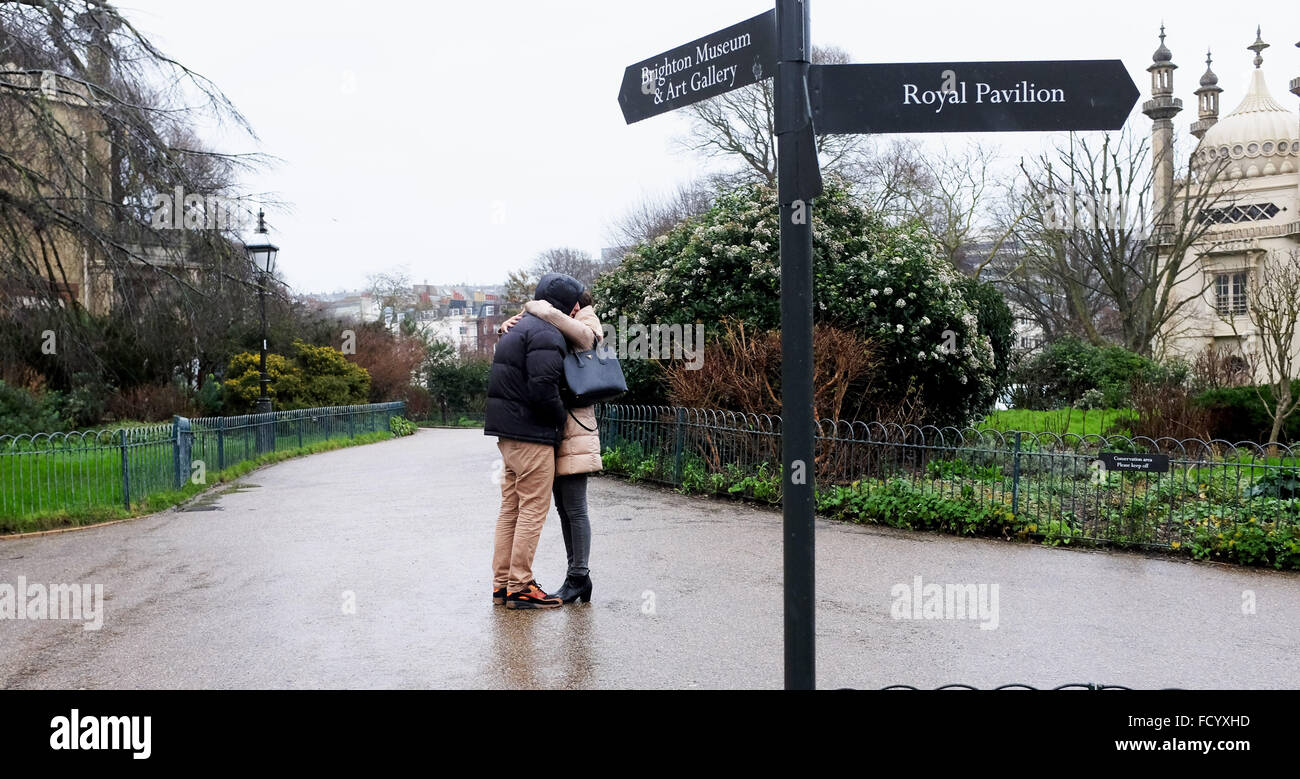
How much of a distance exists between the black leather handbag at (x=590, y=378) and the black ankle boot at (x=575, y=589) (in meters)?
1.11

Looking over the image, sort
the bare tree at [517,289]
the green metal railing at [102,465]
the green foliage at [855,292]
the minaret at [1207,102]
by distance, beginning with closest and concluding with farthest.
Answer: the green metal railing at [102,465] < the green foliage at [855,292] < the minaret at [1207,102] < the bare tree at [517,289]

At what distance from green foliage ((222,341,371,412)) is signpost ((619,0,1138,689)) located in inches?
966

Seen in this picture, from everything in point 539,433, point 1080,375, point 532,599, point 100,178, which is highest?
point 100,178

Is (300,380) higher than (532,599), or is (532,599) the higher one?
(300,380)

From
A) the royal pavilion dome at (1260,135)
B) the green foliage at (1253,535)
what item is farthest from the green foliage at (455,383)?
the green foliage at (1253,535)

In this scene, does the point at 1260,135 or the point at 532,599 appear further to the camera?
the point at 1260,135

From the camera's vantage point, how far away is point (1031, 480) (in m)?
10.8

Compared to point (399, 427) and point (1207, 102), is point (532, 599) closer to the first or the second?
point (399, 427)

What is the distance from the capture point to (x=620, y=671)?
207 inches

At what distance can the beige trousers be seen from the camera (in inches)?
251

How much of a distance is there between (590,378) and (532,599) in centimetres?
142

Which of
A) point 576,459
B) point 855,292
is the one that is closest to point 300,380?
point 855,292

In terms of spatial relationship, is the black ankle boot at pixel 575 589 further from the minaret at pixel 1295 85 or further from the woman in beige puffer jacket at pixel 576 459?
the minaret at pixel 1295 85

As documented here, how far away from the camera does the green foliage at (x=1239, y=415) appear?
61.4 feet
